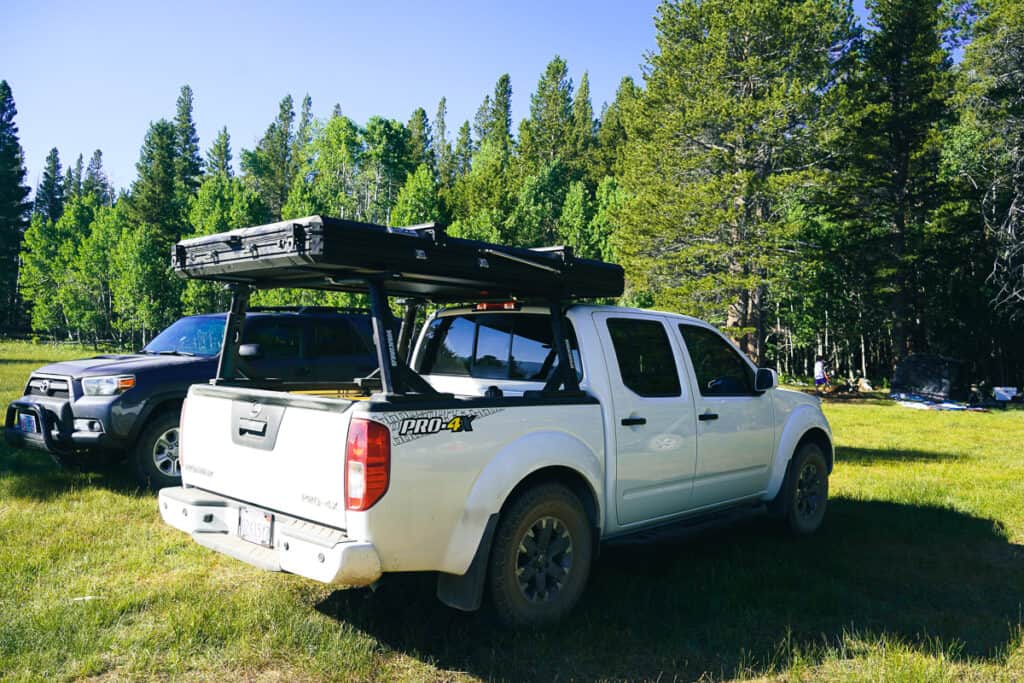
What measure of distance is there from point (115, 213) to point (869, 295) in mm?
50857

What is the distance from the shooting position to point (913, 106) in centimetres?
2947

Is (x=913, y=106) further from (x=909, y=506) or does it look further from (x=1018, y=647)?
(x=1018, y=647)

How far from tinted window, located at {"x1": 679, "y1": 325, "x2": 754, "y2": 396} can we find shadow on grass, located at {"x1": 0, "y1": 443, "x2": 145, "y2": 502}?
5786mm

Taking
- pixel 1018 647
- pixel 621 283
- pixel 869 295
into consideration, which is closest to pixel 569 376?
pixel 621 283

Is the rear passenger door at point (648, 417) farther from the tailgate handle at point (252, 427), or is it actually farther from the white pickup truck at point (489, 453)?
the tailgate handle at point (252, 427)

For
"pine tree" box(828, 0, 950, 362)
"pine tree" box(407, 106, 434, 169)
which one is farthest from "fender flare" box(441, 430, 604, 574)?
"pine tree" box(407, 106, 434, 169)

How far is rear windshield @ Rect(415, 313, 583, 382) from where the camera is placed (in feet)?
16.1

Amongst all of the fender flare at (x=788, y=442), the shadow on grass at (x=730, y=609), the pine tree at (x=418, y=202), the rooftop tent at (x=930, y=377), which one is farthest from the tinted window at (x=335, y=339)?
the pine tree at (x=418, y=202)

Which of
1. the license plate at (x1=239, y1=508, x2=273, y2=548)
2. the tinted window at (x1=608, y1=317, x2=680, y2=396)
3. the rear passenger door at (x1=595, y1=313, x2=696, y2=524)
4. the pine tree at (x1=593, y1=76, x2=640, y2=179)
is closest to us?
the license plate at (x1=239, y1=508, x2=273, y2=548)

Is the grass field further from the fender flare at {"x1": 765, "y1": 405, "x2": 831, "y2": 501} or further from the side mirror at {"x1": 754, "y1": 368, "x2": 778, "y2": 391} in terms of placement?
the side mirror at {"x1": 754, "y1": 368, "x2": 778, "y2": 391}

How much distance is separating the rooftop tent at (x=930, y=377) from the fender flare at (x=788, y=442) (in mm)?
22584

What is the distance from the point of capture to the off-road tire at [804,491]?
6.20 metres

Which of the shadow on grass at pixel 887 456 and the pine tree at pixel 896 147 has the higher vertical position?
the pine tree at pixel 896 147

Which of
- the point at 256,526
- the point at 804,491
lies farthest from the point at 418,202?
the point at 256,526
